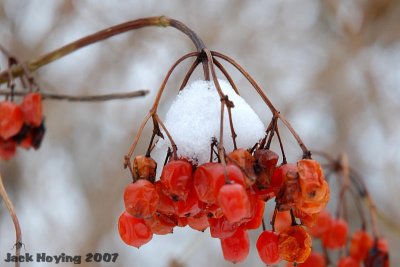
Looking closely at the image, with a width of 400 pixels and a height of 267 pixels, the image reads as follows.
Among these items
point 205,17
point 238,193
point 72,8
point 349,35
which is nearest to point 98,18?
point 72,8

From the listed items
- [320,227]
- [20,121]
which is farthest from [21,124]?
[320,227]

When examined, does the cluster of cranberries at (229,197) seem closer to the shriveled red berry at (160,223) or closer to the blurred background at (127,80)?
the shriveled red berry at (160,223)

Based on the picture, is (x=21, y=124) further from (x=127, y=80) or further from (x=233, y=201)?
(x=127, y=80)

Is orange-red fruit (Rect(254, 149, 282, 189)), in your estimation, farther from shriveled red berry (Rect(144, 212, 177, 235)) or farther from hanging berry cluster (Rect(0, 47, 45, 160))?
hanging berry cluster (Rect(0, 47, 45, 160))

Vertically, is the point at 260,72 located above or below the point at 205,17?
below

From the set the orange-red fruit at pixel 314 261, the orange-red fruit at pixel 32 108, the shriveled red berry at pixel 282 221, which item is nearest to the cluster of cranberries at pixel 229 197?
the shriveled red berry at pixel 282 221

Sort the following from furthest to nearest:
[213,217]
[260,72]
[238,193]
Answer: [260,72] → [213,217] → [238,193]

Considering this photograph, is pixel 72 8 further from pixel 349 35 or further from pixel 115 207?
pixel 349 35
